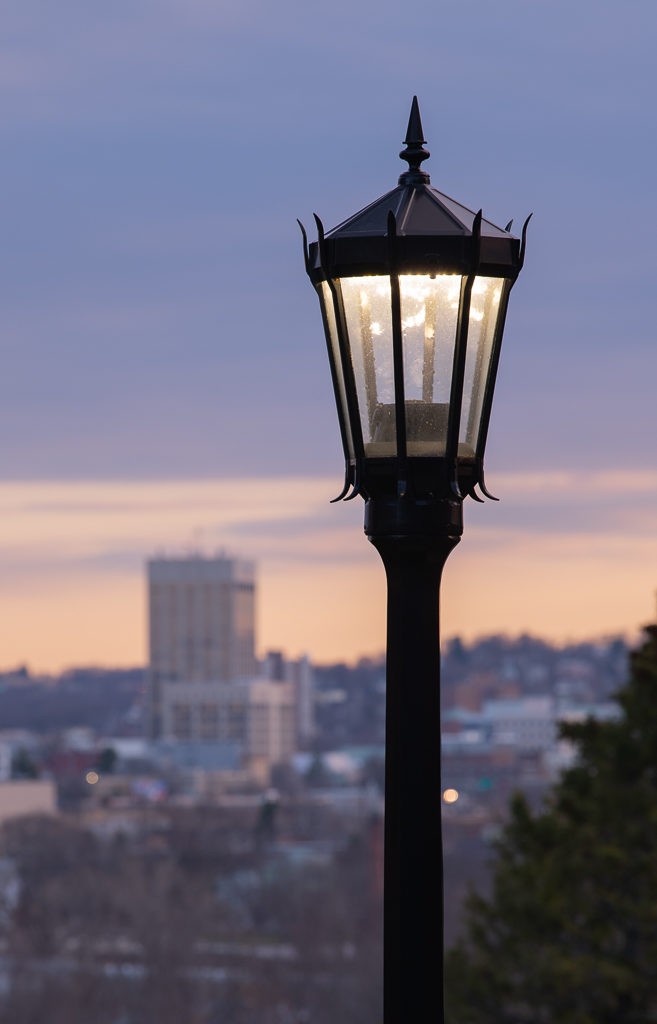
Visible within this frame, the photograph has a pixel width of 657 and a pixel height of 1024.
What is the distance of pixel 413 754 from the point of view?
439 cm

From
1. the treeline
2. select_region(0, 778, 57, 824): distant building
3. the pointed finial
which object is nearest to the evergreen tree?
the pointed finial

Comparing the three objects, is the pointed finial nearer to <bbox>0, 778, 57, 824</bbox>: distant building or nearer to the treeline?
the treeline

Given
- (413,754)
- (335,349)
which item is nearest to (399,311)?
(335,349)

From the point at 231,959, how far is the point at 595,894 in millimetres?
69295

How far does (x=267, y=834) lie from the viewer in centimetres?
10950

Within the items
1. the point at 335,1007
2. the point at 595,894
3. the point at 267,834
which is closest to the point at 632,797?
the point at 595,894

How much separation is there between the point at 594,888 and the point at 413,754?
10382 millimetres

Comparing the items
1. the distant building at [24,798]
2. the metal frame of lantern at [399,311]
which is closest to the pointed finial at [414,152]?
the metal frame of lantern at [399,311]

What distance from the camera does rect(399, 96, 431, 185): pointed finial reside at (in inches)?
182

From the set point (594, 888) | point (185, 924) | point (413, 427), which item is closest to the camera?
point (413, 427)

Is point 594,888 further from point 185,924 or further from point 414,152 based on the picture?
point 185,924

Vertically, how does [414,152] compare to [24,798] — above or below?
above

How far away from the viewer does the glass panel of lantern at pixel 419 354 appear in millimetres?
4355

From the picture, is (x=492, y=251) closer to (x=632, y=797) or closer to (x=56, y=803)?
(x=632, y=797)
